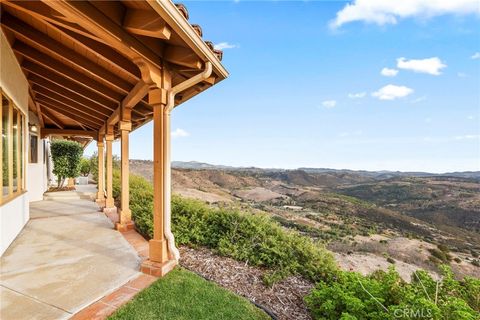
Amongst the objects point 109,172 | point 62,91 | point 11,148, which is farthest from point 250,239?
point 62,91

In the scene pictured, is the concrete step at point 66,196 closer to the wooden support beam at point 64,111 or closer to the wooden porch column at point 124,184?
the wooden support beam at point 64,111

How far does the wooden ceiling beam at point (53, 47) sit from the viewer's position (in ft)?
11.0

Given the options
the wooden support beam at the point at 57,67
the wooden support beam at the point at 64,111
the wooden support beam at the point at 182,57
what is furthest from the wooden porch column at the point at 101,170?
the wooden support beam at the point at 182,57

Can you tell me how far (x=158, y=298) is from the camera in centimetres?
271

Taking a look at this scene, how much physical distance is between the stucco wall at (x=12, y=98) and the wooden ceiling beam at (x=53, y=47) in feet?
1.36

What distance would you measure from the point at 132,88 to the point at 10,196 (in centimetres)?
283

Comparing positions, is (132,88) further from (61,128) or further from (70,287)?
(61,128)

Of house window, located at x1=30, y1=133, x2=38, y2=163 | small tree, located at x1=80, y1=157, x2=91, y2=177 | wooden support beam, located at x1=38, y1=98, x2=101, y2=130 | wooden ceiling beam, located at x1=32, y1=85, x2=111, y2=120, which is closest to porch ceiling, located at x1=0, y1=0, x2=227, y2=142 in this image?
wooden ceiling beam, located at x1=32, y1=85, x2=111, y2=120

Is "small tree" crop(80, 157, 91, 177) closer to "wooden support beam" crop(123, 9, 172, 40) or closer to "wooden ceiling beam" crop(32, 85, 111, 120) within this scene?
"wooden ceiling beam" crop(32, 85, 111, 120)

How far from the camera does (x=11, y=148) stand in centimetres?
455

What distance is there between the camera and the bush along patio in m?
2.33

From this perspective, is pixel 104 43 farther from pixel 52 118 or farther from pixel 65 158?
pixel 65 158

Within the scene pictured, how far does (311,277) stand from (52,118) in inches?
397

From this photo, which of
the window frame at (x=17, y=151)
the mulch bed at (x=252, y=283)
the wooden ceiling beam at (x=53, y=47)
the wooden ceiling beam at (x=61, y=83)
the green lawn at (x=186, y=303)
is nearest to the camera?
the green lawn at (x=186, y=303)
